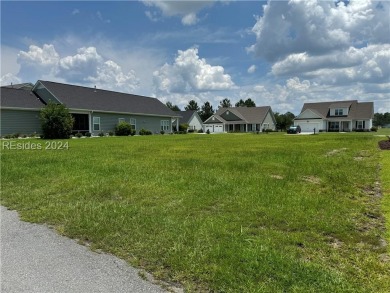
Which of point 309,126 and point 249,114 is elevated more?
point 249,114

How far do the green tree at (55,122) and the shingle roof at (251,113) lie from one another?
44.2 meters

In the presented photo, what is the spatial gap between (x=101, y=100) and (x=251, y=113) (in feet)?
128

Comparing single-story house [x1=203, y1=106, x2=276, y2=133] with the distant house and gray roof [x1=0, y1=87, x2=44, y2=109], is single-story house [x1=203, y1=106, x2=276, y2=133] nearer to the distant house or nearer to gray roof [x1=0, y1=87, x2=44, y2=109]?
the distant house

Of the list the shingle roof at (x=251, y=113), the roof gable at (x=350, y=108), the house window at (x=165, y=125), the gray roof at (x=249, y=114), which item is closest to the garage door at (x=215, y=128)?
the gray roof at (x=249, y=114)

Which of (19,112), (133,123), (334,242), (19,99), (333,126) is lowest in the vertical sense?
(334,242)

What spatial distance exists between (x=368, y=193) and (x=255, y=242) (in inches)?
146

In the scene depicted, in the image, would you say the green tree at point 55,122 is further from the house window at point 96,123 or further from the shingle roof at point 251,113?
the shingle roof at point 251,113

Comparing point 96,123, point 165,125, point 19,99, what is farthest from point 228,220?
point 165,125

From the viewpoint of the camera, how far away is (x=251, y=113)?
68562mm

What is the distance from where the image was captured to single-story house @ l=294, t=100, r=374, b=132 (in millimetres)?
58000

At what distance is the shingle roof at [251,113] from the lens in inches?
2606

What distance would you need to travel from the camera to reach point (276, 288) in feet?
9.53

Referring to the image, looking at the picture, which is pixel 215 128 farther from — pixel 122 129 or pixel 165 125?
pixel 122 129

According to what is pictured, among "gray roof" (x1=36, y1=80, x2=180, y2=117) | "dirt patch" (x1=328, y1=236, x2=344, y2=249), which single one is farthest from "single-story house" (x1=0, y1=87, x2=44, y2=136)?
"dirt patch" (x1=328, y1=236, x2=344, y2=249)
